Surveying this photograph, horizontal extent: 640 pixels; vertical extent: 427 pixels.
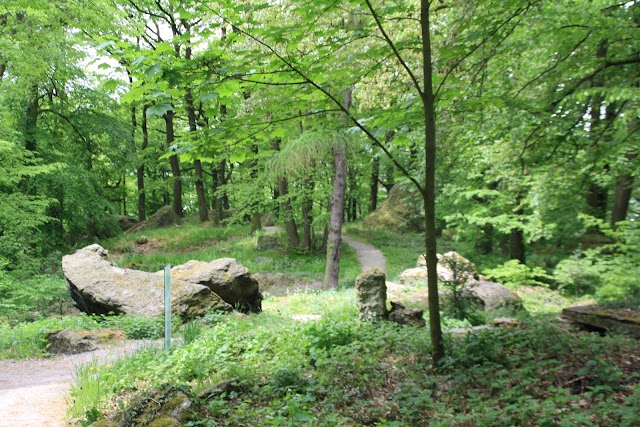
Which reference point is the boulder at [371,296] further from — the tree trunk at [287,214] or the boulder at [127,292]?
the tree trunk at [287,214]

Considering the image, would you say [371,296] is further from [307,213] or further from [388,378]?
[307,213]

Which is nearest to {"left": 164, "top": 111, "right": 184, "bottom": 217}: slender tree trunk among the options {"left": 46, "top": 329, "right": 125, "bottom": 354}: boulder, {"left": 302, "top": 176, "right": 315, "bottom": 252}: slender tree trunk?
{"left": 302, "top": 176, "right": 315, "bottom": 252}: slender tree trunk

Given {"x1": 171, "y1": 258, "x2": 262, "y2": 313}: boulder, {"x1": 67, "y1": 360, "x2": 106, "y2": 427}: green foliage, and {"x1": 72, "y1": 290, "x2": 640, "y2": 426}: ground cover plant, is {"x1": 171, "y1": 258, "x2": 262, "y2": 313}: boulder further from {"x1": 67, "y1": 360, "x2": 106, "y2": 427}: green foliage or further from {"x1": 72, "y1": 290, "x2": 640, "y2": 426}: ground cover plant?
{"x1": 67, "y1": 360, "x2": 106, "y2": 427}: green foliage

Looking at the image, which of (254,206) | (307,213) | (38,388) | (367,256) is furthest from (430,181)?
(367,256)

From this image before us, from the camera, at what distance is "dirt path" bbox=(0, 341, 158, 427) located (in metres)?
4.42

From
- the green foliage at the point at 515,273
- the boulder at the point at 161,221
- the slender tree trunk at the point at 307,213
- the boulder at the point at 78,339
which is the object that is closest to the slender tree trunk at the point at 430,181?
the boulder at the point at 78,339

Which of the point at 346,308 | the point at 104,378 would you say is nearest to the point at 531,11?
the point at 346,308

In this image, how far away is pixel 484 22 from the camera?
4.16 metres

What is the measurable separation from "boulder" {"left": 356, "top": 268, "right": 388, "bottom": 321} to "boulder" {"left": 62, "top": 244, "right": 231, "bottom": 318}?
3457 mm

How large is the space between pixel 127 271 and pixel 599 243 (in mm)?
12689

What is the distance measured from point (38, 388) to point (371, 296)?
4802 mm

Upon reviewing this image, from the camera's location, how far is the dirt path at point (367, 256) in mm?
17469

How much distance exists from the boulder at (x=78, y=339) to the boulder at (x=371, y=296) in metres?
4.25

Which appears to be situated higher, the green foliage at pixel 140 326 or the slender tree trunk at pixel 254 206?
Answer: the slender tree trunk at pixel 254 206
